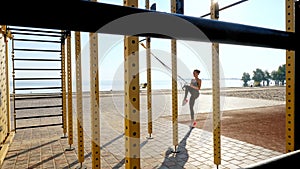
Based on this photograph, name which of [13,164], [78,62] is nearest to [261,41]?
[78,62]

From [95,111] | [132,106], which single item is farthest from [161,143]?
[132,106]

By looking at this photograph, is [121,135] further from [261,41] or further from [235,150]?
[261,41]

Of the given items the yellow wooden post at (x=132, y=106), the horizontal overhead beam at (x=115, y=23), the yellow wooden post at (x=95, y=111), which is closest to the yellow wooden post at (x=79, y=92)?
the yellow wooden post at (x=95, y=111)

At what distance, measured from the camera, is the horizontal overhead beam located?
16.7 inches

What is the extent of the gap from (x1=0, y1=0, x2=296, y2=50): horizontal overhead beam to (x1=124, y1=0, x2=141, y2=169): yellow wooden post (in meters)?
0.35

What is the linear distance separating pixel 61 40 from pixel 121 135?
2598mm

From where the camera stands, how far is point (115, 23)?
52 cm

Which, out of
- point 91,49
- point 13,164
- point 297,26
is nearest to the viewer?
point 297,26

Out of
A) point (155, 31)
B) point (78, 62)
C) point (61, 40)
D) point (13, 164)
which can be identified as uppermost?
point (61, 40)

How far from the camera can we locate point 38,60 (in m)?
4.85

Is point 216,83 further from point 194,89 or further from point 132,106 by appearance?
point 194,89

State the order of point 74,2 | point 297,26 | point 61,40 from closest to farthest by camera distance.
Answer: point 74,2 → point 297,26 → point 61,40

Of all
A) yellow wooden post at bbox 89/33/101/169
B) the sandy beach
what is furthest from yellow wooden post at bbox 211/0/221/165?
yellow wooden post at bbox 89/33/101/169

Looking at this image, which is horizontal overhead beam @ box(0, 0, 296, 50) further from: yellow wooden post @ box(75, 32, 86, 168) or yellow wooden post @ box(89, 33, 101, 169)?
yellow wooden post @ box(75, 32, 86, 168)
